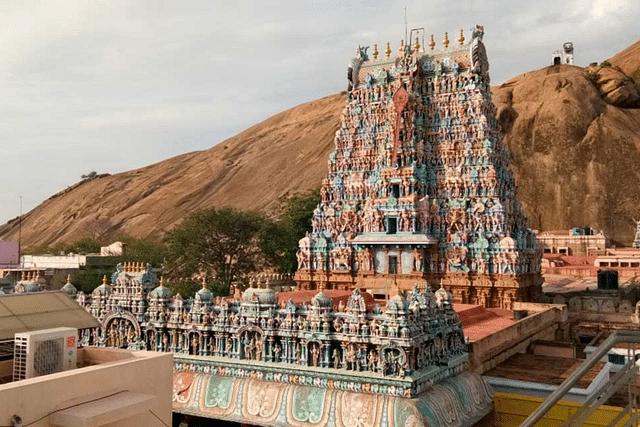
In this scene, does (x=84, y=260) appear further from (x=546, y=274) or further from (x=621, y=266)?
(x=621, y=266)

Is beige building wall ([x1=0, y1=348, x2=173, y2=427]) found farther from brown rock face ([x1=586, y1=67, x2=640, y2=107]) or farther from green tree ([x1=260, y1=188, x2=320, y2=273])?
brown rock face ([x1=586, y1=67, x2=640, y2=107])

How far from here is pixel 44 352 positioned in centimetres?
977

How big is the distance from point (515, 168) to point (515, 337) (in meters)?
68.3

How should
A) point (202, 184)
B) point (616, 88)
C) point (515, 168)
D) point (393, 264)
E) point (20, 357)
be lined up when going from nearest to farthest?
point (20, 357)
point (393, 264)
point (515, 168)
point (616, 88)
point (202, 184)

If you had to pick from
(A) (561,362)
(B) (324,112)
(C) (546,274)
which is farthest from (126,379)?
(B) (324,112)

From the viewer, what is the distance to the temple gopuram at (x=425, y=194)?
29969 millimetres

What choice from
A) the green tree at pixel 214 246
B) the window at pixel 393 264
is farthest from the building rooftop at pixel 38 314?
the green tree at pixel 214 246

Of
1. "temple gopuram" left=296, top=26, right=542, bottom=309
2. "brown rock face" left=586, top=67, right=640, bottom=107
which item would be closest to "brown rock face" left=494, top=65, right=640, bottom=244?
"brown rock face" left=586, top=67, right=640, bottom=107

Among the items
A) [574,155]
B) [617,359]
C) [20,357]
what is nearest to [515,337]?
[617,359]

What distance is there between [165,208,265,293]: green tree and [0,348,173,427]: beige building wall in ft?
107

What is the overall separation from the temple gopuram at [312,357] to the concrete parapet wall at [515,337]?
1.13 m

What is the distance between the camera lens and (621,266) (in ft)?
165

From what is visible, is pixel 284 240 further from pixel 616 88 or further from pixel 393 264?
pixel 616 88

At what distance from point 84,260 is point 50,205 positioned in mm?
96253
